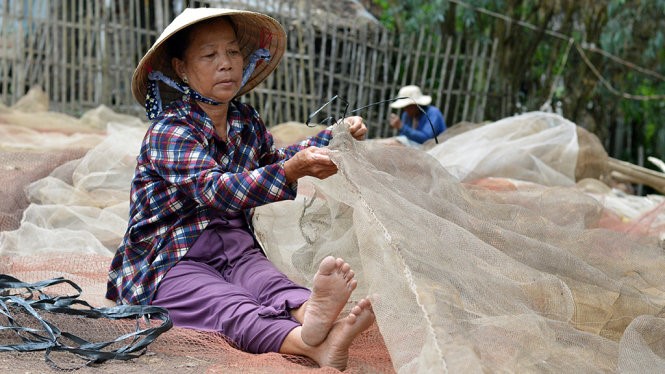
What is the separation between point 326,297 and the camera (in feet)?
8.57

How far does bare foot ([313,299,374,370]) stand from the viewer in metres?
2.55

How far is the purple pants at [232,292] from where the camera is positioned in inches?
111

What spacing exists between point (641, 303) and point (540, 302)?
1.30 feet

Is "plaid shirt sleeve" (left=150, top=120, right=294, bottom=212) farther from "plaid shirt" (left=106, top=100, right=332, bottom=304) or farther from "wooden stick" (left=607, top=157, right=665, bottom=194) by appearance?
"wooden stick" (left=607, top=157, right=665, bottom=194)

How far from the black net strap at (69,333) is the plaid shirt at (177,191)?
0.64ft

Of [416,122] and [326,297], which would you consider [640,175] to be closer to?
[416,122]

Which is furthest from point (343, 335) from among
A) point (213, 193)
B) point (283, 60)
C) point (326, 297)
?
point (283, 60)

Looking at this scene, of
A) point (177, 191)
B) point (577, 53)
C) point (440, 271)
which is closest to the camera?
point (440, 271)

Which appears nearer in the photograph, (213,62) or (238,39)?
(213,62)

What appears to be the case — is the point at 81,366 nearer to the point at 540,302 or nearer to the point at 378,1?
the point at 540,302

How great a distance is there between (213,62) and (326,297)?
1.02m

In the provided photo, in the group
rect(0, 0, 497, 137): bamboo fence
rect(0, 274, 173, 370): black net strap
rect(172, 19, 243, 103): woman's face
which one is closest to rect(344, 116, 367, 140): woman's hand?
rect(172, 19, 243, 103): woman's face

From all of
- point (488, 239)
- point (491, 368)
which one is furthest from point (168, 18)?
point (491, 368)

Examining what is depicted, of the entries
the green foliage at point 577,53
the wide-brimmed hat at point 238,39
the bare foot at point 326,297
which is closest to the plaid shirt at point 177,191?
the wide-brimmed hat at point 238,39
